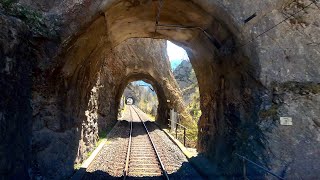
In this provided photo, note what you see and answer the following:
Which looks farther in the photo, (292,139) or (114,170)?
(114,170)

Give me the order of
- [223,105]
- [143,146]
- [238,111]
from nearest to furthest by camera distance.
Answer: [238,111], [223,105], [143,146]

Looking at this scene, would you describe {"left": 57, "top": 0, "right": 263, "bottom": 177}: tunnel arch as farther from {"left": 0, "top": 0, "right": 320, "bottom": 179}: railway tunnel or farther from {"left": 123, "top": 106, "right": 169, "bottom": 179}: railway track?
{"left": 123, "top": 106, "right": 169, "bottom": 179}: railway track

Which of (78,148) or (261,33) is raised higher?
(261,33)

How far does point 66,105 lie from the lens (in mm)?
8414

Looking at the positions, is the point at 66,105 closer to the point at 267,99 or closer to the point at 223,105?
the point at 223,105

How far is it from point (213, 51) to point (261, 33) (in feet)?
7.84

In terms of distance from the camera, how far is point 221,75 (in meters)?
9.16

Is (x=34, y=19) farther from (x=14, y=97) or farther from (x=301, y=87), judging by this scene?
(x=301, y=87)

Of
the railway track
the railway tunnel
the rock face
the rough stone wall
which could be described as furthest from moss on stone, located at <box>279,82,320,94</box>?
the rock face

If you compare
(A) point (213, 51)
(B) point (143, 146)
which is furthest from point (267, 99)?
(B) point (143, 146)

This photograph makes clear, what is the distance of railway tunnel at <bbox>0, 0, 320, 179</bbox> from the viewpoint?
6066 millimetres

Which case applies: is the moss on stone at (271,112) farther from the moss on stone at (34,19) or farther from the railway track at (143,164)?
the moss on stone at (34,19)

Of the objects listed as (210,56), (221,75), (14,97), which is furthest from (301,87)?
(14,97)

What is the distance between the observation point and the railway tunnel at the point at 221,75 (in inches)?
239
